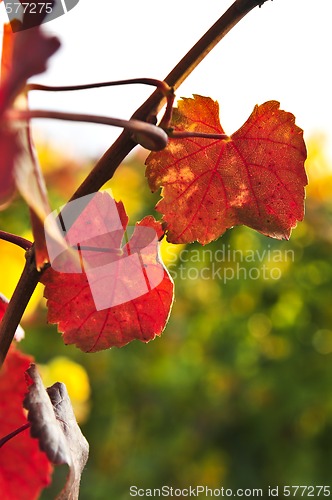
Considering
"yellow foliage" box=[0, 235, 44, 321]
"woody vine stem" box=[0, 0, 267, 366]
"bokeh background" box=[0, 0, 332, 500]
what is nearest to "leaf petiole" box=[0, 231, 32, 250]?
"woody vine stem" box=[0, 0, 267, 366]

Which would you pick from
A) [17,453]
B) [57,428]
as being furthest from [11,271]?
[57,428]

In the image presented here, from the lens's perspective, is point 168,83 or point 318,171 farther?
point 318,171

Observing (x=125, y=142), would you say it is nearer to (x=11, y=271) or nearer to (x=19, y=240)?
(x=19, y=240)

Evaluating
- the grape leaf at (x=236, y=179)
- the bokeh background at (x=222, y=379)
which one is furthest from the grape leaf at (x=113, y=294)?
the bokeh background at (x=222, y=379)

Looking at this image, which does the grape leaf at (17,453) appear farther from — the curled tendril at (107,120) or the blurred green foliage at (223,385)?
the blurred green foliage at (223,385)

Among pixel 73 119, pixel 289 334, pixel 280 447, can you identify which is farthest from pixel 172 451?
pixel 73 119

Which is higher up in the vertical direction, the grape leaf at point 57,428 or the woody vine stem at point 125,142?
the woody vine stem at point 125,142

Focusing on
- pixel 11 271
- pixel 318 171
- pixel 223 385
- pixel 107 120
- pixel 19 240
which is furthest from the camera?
pixel 223 385
